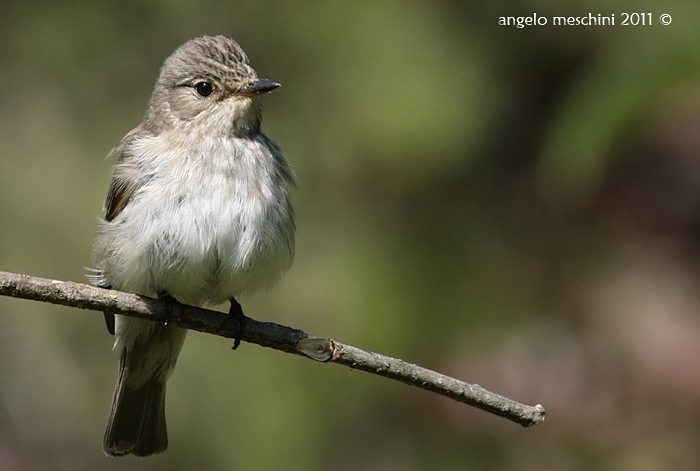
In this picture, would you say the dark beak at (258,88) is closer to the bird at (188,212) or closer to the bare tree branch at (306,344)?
the bird at (188,212)

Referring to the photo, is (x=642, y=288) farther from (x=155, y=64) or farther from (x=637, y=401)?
(x=155, y=64)

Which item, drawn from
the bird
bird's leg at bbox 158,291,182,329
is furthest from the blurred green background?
bird's leg at bbox 158,291,182,329

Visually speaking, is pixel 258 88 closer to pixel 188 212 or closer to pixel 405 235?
pixel 188 212

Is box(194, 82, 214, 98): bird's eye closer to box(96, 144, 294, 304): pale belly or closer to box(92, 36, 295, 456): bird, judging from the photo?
box(92, 36, 295, 456): bird

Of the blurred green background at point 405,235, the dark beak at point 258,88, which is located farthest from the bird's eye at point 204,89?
the blurred green background at point 405,235

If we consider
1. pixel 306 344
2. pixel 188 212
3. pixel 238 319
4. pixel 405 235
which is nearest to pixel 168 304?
pixel 238 319

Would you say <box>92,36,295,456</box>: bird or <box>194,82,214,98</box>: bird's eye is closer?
<box>92,36,295,456</box>: bird
